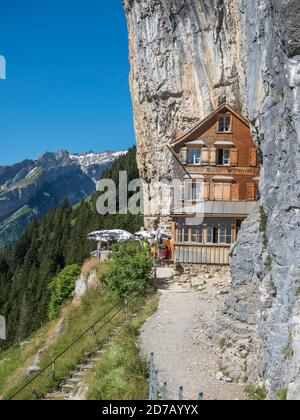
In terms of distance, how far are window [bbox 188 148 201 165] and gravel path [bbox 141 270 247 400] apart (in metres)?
10.5

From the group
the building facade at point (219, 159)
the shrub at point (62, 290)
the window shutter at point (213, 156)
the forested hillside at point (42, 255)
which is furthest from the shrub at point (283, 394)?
the forested hillside at point (42, 255)

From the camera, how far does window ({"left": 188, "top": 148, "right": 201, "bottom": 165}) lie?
117 feet

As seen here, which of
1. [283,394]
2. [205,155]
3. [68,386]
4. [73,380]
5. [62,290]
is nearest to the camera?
[283,394]

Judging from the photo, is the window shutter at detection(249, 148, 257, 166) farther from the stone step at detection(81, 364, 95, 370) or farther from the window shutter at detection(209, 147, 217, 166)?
the stone step at detection(81, 364, 95, 370)

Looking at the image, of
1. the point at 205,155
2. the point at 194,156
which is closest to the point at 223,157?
A: the point at 205,155

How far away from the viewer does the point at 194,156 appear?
3591 centimetres

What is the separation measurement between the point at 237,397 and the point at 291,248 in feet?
18.5

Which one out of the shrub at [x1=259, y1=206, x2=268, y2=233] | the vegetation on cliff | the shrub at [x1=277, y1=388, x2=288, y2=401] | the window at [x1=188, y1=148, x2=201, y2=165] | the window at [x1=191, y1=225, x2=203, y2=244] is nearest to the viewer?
the shrub at [x1=277, y1=388, x2=288, y2=401]

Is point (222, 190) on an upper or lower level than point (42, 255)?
upper

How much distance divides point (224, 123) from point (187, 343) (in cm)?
1885

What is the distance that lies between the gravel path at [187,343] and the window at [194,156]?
10501mm

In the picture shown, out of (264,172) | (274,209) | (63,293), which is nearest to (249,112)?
(264,172)

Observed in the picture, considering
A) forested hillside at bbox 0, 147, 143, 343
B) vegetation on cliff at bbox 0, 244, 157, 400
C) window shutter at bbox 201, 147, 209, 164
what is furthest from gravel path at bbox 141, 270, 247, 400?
forested hillside at bbox 0, 147, 143, 343

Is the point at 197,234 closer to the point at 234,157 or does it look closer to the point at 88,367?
the point at 234,157
